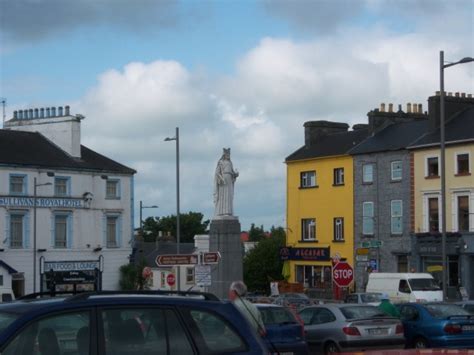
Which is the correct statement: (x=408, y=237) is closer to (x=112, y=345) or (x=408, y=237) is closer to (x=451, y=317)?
(x=451, y=317)

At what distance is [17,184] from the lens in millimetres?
59062

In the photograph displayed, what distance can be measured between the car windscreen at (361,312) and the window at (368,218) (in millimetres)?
37693

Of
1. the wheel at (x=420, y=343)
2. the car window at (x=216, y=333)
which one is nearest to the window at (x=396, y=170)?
Result: the wheel at (x=420, y=343)

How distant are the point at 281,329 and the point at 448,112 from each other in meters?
41.9

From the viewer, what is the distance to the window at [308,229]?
66375 mm

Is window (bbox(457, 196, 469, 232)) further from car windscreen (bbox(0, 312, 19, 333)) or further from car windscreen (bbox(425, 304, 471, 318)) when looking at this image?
car windscreen (bbox(0, 312, 19, 333))

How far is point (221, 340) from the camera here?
872 centimetres

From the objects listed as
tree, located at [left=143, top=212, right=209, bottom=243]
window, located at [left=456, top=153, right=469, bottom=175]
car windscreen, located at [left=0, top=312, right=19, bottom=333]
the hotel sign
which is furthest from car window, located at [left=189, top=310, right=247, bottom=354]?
tree, located at [left=143, top=212, right=209, bottom=243]

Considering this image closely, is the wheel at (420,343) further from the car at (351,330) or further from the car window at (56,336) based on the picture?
the car window at (56,336)

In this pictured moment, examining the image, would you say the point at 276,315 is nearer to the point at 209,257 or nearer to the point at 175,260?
the point at 175,260

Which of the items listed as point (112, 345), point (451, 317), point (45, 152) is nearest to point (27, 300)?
point (112, 345)

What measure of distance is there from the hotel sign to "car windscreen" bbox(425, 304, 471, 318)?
121ft

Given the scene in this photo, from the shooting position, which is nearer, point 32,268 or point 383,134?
point 32,268

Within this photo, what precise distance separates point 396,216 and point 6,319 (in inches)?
2118
